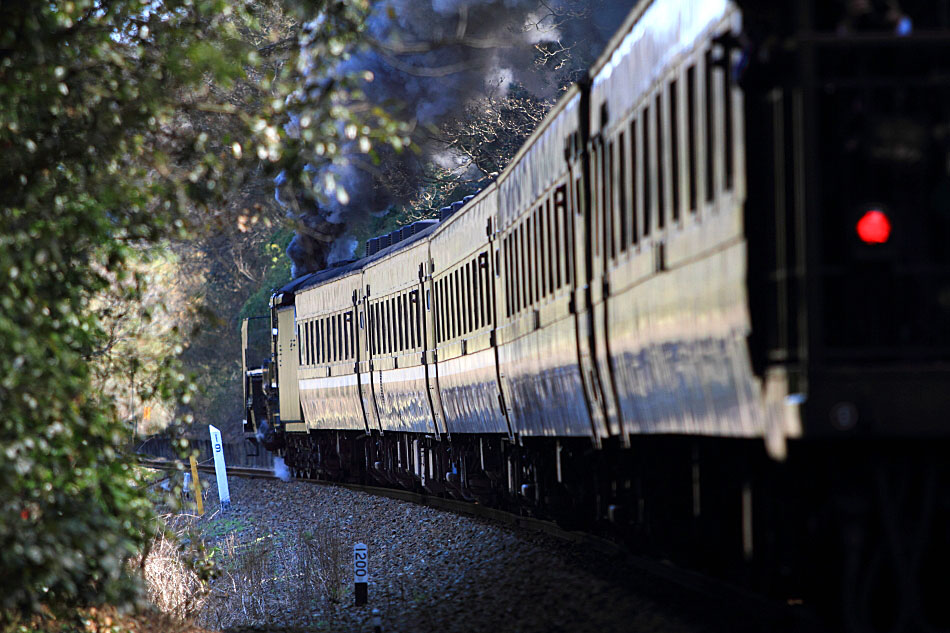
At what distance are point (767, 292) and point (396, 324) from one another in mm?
15471

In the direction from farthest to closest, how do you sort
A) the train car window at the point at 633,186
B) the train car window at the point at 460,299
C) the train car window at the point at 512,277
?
the train car window at the point at 460,299 < the train car window at the point at 512,277 < the train car window at the point at 633,186

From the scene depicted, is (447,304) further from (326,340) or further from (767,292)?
(767,292)

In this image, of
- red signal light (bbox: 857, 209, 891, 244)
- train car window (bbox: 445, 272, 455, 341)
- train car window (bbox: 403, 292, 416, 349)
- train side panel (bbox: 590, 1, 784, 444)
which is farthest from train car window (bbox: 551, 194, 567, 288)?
train car window (bbox: 403, 292, 416, 349)

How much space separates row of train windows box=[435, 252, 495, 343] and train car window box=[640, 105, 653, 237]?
6704mm

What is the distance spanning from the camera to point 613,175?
881 cm

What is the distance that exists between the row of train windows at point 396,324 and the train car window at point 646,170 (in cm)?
1161

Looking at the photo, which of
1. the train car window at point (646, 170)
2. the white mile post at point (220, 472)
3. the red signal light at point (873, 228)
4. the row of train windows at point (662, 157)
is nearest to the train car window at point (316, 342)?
the white mile post at point (220, 472)

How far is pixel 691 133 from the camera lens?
22.2 ft

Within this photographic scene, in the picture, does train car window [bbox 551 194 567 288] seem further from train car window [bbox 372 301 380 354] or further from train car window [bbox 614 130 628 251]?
train car window [bbox 372 301 380 354]

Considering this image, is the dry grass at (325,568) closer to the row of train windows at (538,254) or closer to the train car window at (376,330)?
the row of train windows at (538,254)

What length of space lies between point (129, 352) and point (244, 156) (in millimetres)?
1750

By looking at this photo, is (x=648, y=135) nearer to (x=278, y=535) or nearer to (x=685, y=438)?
(x=685, y=438)

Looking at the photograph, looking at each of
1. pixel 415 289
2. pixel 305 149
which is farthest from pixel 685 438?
pixel 415 289

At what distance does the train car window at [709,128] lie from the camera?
20.9 ft
